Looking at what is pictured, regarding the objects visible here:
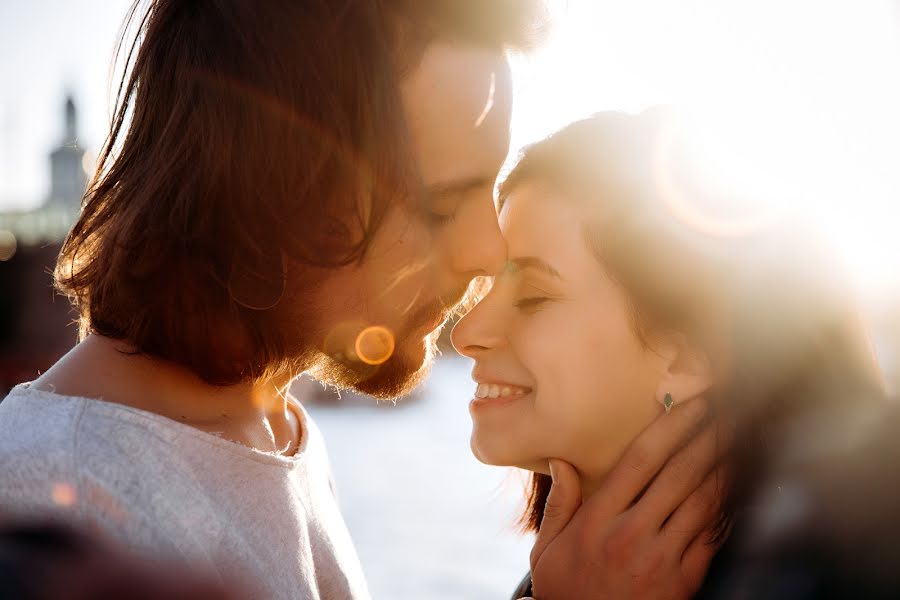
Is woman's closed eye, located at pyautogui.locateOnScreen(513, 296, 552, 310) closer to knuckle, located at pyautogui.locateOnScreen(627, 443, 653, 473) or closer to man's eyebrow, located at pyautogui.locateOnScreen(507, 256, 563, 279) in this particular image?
man's eyebrow, located at pyautogui.locateOnScreen(507, 256, 563, 279)

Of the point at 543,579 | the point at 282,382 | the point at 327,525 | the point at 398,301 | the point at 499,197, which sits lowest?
the point at 543,579

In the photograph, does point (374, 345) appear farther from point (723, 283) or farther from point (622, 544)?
point (723, 283)

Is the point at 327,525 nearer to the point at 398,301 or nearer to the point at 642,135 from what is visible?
the point at 398,301

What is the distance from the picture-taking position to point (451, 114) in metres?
1.95

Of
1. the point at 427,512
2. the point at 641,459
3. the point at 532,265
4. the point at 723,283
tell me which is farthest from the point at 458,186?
the point at 427,512

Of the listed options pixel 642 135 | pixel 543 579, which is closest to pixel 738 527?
pixel 543 579

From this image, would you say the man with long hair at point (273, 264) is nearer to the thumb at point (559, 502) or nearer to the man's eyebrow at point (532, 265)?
the thumb at point (559, 502)

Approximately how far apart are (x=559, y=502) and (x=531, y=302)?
1.96 ft

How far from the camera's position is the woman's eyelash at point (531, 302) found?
2314mm

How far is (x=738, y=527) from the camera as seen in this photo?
198 cm

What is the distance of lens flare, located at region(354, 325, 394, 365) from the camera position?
2117mm

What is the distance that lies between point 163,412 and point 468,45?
1.16 meters

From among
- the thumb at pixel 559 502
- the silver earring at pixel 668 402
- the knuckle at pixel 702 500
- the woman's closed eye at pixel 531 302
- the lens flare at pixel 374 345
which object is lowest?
the thumb at pixel 559 502

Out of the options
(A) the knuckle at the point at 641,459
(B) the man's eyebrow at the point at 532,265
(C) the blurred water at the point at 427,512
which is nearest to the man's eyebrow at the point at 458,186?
(B) the man's eyebrow at the point at 532,265
